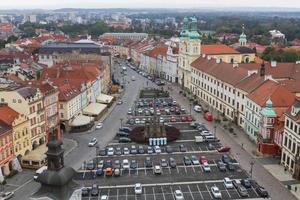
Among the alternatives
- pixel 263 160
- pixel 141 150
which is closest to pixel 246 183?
pixel 263 160

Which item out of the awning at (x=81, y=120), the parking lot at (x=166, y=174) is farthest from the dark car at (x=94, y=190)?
the awning at (x=81, y=120)

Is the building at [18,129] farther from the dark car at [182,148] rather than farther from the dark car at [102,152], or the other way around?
the dark car at [182,148]

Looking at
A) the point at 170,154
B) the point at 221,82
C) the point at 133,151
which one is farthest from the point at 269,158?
the point at 221,82

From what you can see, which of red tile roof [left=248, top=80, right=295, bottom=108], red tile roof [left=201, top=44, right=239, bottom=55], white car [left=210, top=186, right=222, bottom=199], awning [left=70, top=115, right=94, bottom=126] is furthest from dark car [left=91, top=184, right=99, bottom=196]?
red tile roof [left=201, top=44, right=239, bottom=55]

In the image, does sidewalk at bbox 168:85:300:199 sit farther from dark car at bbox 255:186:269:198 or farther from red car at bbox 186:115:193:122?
dark car at bbox 255:186:269:198

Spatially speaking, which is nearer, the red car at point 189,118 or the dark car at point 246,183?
the dark car at point 246,183

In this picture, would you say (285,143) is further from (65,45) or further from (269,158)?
(65,45)
